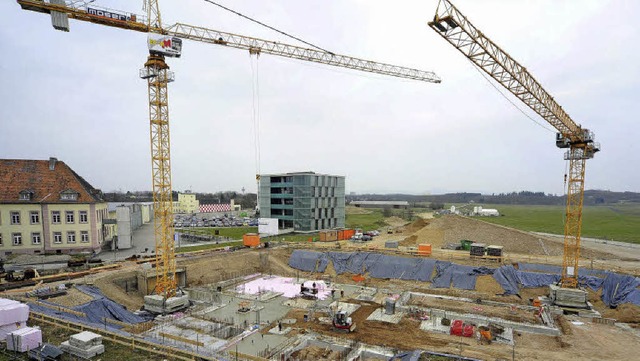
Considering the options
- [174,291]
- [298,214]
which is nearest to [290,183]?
[298,214]

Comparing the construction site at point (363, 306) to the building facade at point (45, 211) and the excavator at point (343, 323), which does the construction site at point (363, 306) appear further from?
the building facade at point (45, 211)

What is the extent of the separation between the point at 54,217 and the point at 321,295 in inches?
1234

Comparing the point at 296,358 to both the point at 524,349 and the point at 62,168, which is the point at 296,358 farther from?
the point at 62,168

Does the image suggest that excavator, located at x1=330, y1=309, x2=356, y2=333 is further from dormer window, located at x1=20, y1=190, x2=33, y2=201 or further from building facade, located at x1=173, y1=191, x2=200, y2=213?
building facade, located at x1=173, y1=191, x2=200, y2=213

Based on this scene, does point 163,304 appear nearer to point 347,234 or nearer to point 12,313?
point 12,313

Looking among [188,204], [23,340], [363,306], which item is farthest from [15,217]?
[188,204]

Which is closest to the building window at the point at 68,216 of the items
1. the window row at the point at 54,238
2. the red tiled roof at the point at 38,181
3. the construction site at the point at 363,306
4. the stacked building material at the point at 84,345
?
the window row at the point at 54,238

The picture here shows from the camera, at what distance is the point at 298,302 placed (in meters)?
Result: 29.3

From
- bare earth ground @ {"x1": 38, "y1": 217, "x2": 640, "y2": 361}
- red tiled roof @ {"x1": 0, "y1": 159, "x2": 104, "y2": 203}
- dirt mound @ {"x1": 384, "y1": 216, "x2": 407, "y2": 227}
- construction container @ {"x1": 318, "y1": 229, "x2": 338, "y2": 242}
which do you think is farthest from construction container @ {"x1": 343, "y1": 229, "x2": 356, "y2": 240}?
red tiled roof @ {"x1": 0, "y1": 159, "x2": 104, "y2": 203}

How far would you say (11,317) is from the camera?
631 inches

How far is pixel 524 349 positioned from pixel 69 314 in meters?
28.4

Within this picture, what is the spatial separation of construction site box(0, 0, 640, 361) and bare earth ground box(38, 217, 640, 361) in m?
0.15

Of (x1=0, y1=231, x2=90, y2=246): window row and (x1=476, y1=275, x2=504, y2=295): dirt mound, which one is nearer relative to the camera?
(x1=476, y1=275, x2=504, y2=295): dirt mound

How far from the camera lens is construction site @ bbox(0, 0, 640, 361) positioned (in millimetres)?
19062
